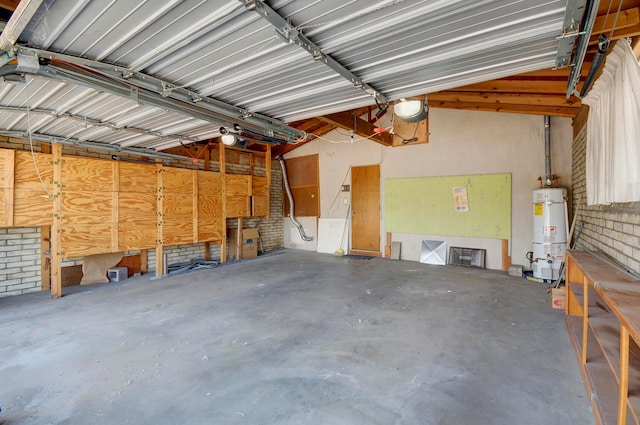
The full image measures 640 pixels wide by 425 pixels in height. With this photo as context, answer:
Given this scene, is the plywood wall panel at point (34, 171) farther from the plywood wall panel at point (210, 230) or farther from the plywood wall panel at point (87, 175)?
the plywood wall panel at point (210, 230)

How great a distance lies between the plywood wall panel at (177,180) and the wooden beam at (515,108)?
507 centimetres

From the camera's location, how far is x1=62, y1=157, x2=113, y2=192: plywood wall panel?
165 inches

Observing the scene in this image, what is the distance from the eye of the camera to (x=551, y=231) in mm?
4602

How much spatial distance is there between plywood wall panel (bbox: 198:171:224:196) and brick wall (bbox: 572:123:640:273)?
→ 605 cm

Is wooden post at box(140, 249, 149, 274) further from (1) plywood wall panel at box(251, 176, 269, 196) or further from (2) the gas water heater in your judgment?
(2) the gas water heater

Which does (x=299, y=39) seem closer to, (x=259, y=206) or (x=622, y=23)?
(x=622, y=23)

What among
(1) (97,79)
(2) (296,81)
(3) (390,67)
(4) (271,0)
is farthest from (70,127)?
(3) (390,67)

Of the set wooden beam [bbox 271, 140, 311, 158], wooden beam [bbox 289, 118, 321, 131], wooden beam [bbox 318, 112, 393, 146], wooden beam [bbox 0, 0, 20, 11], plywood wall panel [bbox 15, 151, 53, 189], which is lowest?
plywood wall panel [bbox 15, 151, 53, 189]

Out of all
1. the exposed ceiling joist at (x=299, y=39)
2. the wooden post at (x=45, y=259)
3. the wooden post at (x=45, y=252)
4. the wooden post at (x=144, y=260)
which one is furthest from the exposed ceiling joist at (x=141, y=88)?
the wooden post at (x=144, y=260)

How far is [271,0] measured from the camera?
149cm

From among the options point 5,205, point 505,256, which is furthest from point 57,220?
point 505,256

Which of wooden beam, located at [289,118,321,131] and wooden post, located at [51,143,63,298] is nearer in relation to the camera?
wooden post, located at [51,143,63,298]

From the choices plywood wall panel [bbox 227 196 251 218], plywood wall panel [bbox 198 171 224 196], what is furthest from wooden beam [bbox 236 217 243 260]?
plywood wall panel [bbox 198 171 224 196]

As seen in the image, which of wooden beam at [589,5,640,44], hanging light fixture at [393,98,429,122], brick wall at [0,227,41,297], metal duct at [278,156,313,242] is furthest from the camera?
metal duct at [278,156,313,242]
